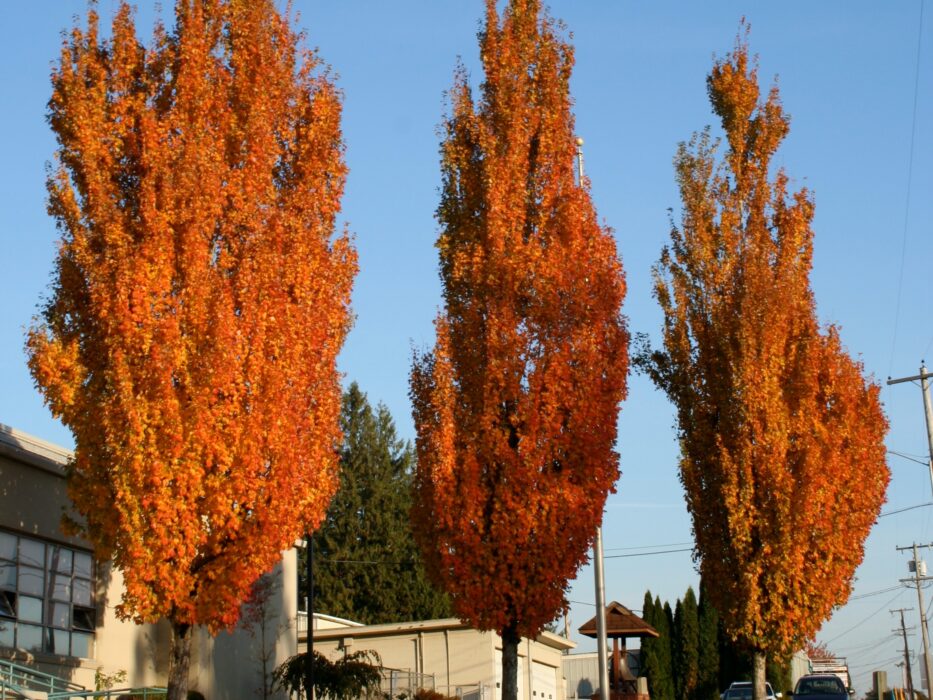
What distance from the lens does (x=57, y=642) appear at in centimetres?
2300

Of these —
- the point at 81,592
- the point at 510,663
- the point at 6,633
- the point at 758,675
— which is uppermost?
the point at 81,592

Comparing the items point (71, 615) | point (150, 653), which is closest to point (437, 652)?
point (150, 653)

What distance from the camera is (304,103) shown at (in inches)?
888

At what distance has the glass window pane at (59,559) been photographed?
23.1 meters

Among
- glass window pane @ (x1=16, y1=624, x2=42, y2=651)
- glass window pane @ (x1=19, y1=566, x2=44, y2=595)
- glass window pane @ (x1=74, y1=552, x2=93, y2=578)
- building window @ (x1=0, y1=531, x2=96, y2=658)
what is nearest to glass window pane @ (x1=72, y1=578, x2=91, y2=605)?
building window @ (x1=0, y1=531, x2=96, y2=658)

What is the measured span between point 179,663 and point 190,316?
5.44 meters

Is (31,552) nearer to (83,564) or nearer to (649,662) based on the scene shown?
(83,564)

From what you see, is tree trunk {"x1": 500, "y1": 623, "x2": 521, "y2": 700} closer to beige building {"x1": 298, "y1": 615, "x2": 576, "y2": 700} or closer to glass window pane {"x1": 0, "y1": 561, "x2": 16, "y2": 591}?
glass window pane {"x1": 0, "y1": 561, "x2": 16, "y2": 591}

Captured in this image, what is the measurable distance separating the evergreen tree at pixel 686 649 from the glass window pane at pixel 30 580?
39.6m

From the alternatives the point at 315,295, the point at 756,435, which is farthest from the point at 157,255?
the point at 756,435

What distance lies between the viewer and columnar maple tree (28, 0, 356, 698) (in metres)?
18.3

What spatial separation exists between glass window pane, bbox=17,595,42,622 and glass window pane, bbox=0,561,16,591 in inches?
16.7

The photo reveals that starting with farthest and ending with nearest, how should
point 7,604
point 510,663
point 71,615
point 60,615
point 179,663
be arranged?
point 71,615, point 60,615, point 7,604, point 510,663, point 179,663

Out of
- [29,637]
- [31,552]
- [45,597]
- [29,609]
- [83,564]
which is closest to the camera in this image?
[29,637]
